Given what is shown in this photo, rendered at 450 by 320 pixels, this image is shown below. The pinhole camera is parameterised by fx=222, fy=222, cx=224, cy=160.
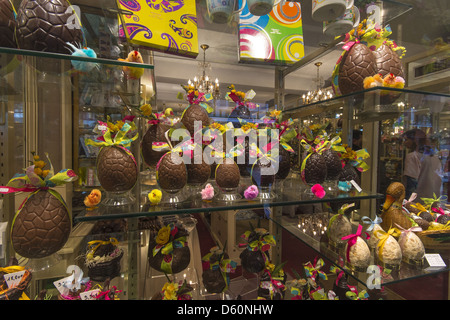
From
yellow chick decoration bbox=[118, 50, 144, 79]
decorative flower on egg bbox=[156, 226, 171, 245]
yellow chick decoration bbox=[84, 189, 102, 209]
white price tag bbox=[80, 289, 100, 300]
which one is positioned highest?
yellow chick decoration bbox=[118, 50, 144, 79]

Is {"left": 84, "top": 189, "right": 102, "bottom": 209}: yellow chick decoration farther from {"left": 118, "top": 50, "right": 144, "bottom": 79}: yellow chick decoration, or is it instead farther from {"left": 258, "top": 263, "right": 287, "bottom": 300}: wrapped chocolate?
{"left": 258, "top": 263, "right": 287, "bottom": 300}: wrapped chocolate

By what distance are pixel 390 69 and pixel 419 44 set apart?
113 cm

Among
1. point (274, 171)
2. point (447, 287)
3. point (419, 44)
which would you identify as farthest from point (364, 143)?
point (447, 287)

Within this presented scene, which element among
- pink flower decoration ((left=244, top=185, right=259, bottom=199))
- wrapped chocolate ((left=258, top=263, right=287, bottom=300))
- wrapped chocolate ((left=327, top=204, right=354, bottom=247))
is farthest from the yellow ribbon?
pink flower decoration ((left=244, top=185, right=259, bottom=199))

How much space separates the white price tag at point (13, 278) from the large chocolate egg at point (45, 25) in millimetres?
656

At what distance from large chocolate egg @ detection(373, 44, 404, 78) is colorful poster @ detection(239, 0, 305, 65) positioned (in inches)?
13.3

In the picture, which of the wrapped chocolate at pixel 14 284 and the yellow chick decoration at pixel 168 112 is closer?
the wrapped chocolate at pixel 14 284

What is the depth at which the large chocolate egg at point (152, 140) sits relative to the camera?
35.9 inches

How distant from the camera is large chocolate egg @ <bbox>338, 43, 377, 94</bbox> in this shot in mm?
842

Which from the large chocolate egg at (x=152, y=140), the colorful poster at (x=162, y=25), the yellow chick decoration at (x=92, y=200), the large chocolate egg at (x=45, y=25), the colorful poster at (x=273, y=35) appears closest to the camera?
the large chocolate egg at (x=45, y=25)

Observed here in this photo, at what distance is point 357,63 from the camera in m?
0.84

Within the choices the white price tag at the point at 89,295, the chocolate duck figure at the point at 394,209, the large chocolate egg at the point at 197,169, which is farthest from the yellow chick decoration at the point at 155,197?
the chocolate duck figure at the point at 394,209

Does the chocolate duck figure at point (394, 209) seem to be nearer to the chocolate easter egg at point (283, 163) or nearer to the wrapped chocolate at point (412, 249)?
the wrapped chocolate at point (412, 249)

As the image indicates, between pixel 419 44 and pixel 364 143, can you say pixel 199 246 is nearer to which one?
pixel 364 143
